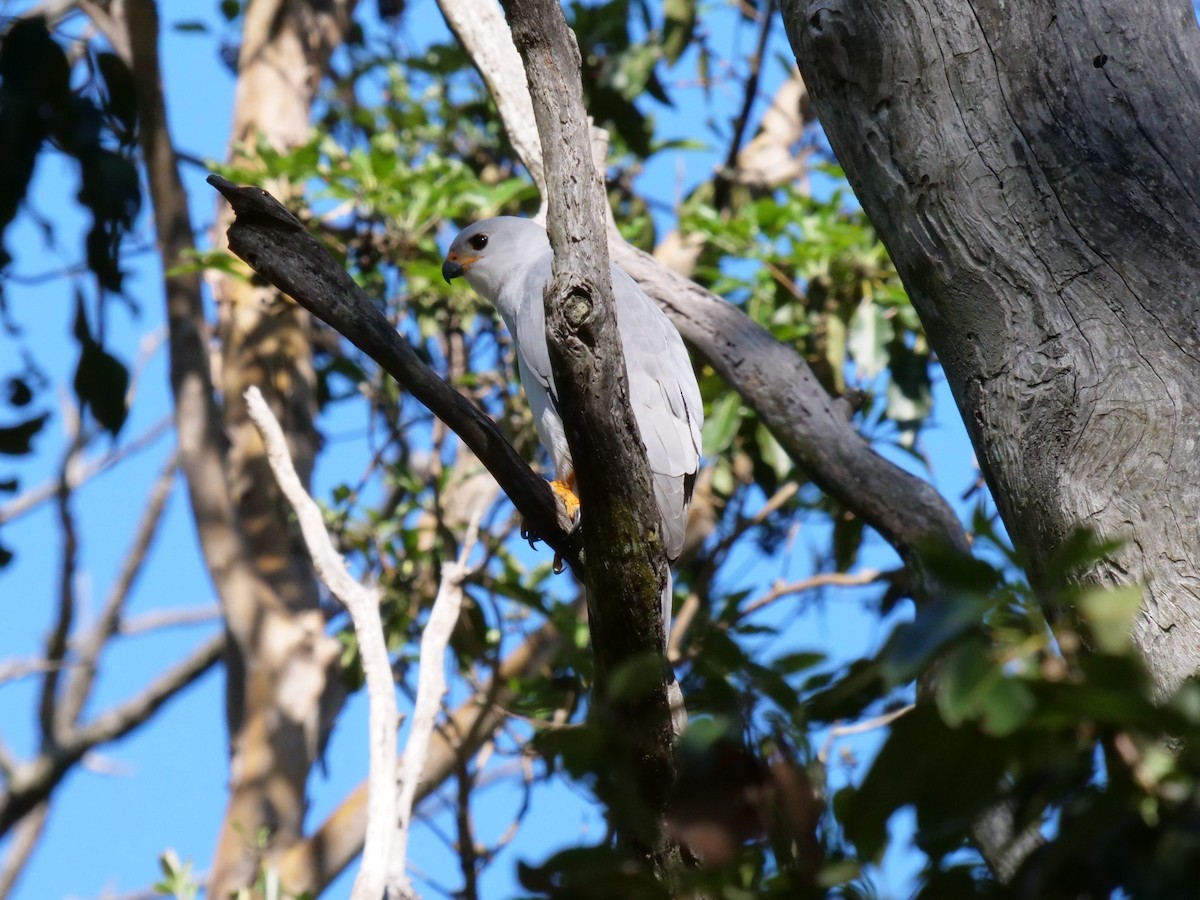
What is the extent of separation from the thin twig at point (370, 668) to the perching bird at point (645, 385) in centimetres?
79

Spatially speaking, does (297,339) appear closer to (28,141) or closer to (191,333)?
(191,333)

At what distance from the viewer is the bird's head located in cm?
467

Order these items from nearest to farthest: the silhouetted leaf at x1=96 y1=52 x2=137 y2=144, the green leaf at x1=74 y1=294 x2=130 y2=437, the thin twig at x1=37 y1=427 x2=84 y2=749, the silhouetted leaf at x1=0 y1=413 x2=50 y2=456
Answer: the silhouetted leaf at x1=0 y1=413 x2=50 y2=456
the green leaf at x1=74 y1=294 x2=130 y2=437
the silhouetted leaf at x1=96 y1=52 x2=137 y2=144
the thin twig at x1=37 y1=427 x2=84 y2=749

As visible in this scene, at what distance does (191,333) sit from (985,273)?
472 cm

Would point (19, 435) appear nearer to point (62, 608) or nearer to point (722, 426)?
point (722, 426)

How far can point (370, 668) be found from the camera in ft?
12.1

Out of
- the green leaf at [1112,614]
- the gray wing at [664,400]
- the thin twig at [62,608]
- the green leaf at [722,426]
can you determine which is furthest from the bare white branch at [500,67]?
the thin twig at [62,608]

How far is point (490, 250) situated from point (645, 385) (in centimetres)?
149

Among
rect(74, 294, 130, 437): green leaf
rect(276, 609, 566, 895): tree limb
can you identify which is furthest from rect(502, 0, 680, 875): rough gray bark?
rect(276, 609, 566, 895): tree limb

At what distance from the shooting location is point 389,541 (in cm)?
542

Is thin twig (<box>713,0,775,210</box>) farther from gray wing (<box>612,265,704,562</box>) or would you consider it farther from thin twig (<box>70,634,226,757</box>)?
thin twig (<box>70,634,226,757</box>)

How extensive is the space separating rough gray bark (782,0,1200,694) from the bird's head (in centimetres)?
253

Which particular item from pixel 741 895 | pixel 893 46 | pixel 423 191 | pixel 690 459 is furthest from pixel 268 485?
pixel 741 895

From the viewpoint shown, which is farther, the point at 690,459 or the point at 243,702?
the point at 243,702
